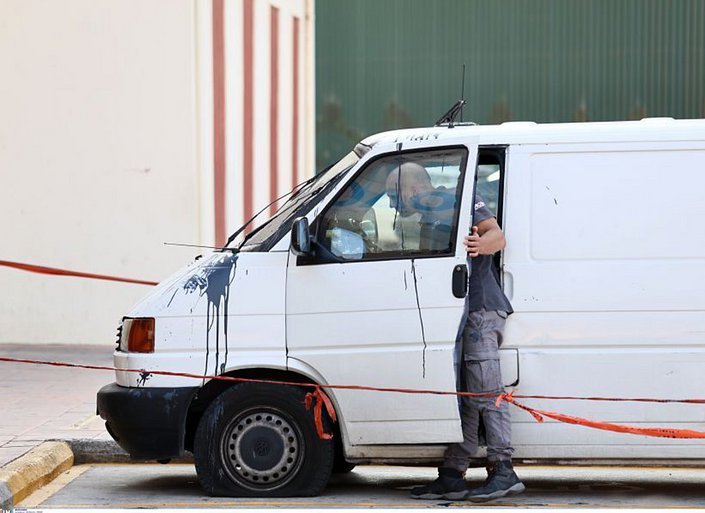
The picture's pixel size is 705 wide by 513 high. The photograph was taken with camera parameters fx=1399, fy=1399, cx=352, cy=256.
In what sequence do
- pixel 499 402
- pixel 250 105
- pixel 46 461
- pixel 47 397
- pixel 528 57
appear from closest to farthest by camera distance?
pixel 499 402 → pixel 46 461 → pixel 47 397 → pixel 250 105 → pixel 528 57

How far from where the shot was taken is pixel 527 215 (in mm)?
7566

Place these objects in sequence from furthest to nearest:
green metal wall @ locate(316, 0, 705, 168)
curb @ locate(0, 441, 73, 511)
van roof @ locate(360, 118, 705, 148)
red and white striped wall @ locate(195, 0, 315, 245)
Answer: green metal wall @ locate(316, 0, 705, 168), red and white striped wall @ locate(195, 0, 315, 245), curb @ locate(0, 441, 73, 511), van roof @ locate(360, 118, 705, 148)

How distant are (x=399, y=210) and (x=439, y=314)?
2.07 feet

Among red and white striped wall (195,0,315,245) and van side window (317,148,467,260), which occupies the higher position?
red and white striped wall (195,0,315,245)

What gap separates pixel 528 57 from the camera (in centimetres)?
1955

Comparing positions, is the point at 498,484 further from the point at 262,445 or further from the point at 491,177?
the point at 491,177

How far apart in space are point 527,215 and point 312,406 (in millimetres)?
1561

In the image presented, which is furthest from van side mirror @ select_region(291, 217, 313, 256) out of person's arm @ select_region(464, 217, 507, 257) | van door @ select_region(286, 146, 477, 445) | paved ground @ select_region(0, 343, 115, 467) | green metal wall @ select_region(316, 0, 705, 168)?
green metal wall @ select_region(316, 0, 705, 168)

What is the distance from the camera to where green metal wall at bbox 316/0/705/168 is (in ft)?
Result: 63.8

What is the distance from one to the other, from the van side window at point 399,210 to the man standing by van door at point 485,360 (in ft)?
0.62

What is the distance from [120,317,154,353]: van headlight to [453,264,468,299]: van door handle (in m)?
1.68

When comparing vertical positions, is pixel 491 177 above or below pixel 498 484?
above

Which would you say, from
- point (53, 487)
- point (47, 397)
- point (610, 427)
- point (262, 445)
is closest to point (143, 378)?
point (262, 445)

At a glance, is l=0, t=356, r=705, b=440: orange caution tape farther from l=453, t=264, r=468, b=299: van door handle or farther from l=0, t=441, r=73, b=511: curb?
l=0, t=441, r=73, b=511: curb
